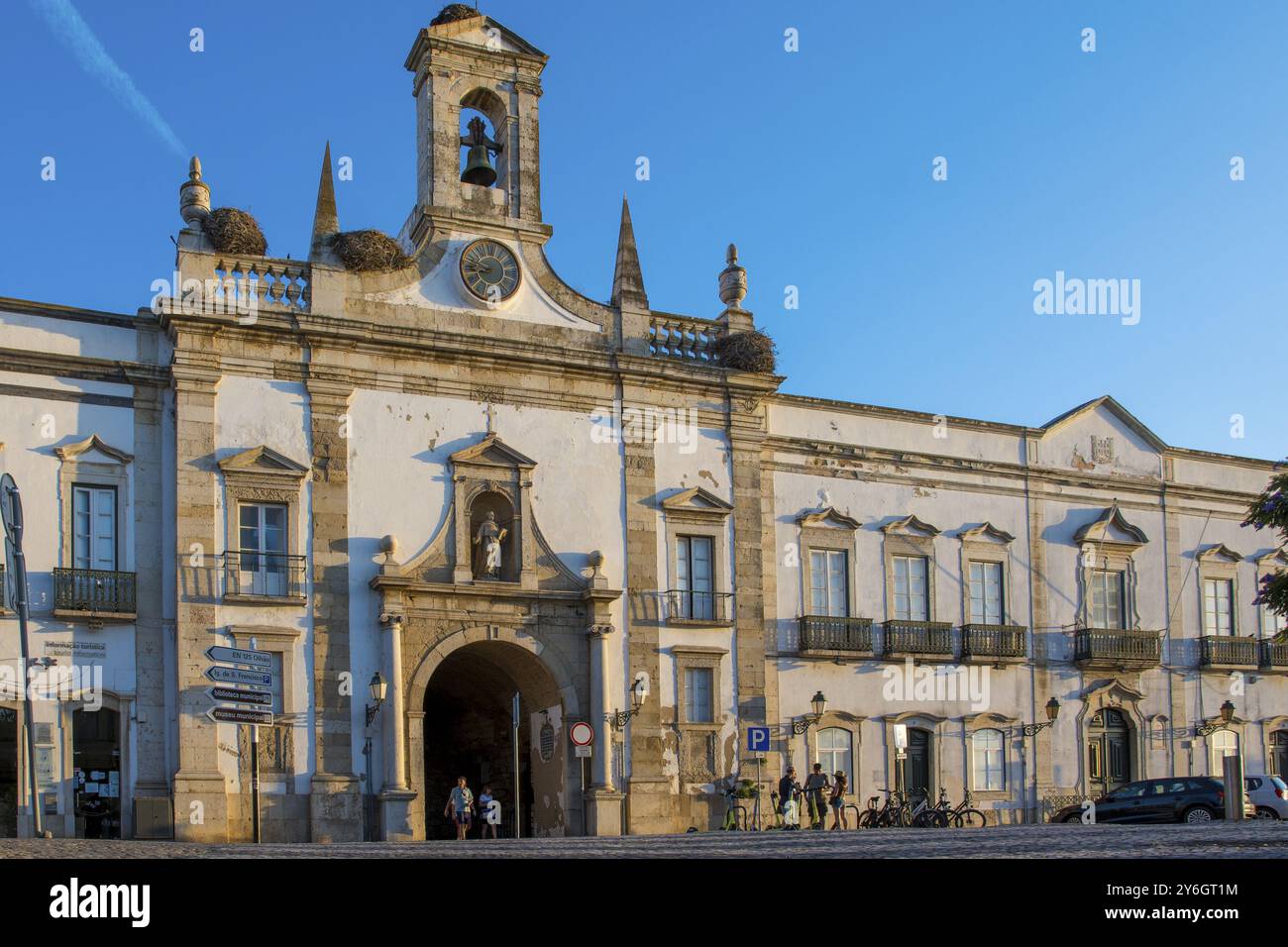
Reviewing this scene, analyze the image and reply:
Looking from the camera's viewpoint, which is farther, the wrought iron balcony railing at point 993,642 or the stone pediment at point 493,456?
the wrought iron balcony railing at point 993,642

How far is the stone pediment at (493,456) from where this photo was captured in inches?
1041

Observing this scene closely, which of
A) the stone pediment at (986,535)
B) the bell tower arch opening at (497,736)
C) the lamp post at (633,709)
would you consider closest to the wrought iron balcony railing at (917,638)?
the stone pediment at (986,535)

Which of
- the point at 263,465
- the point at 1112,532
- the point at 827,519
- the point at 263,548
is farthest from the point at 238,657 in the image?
the point at 1112,532

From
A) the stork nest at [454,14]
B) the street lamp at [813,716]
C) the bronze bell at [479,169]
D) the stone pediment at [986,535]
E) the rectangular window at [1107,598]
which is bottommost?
the street lamp at [813,716]

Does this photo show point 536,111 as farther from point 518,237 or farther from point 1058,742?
point 1058,742

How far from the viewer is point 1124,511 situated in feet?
113

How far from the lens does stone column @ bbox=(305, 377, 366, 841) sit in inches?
951

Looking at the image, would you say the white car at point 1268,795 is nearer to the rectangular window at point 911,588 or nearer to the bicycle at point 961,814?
the bicycle at point 961,814

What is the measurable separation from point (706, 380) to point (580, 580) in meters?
4.65

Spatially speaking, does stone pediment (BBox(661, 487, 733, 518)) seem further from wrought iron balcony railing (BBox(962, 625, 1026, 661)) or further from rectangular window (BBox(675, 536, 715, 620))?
wrought iron balcony railing (BBox(962, 625, 1026, 661))

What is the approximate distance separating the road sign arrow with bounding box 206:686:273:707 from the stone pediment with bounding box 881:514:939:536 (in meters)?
15.1

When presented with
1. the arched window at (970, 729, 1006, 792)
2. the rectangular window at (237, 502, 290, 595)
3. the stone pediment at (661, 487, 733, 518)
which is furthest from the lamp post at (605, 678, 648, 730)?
the arched window at (970, 729, 1006, 792)

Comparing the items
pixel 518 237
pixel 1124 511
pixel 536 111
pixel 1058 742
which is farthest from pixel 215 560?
pixel 1124 511

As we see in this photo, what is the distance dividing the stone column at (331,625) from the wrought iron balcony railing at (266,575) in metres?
0.31
